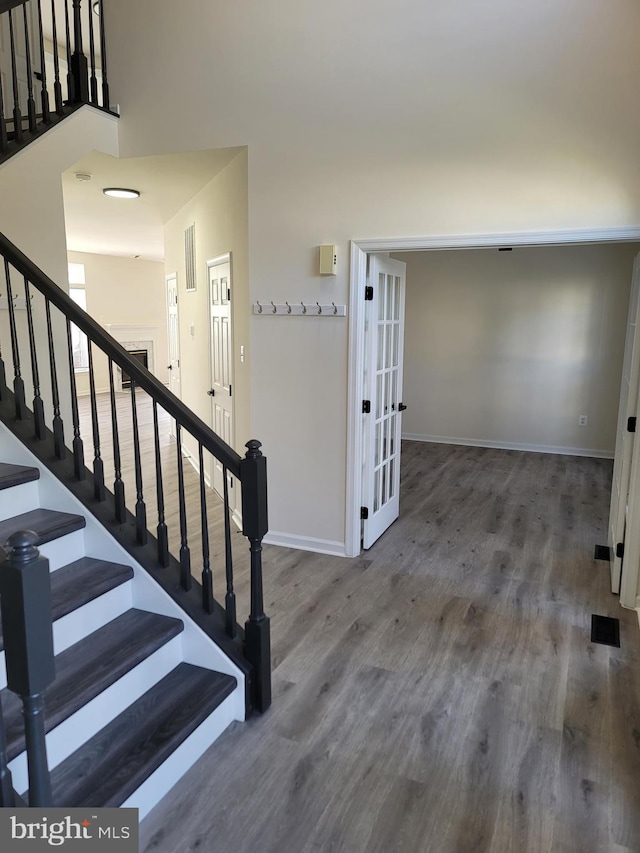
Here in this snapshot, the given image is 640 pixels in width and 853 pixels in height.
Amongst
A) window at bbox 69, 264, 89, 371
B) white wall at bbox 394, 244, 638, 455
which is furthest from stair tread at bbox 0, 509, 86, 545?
window at bbox 69, 264, 89, 371

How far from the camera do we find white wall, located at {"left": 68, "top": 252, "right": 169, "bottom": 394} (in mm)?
10266

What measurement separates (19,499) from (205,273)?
3.37 metres

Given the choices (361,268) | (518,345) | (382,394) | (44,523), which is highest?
(361,268)

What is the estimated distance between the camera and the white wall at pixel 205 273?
13.4 feet

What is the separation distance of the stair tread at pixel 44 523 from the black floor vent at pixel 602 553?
3438mm

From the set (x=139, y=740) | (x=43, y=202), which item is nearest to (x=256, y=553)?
(x=139, y=740)

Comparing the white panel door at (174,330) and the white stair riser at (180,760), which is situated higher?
the white panel door at (174,330)

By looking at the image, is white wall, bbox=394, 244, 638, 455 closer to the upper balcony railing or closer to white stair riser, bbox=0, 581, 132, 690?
the upper balcony railing

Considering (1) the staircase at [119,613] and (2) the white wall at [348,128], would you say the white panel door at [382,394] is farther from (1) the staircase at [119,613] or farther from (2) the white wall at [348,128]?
(1) the staircase at [119,613]

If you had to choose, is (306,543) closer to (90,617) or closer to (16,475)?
(90,617)

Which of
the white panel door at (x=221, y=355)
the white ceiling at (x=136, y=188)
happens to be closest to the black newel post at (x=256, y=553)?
the white panel door at (x=221, y=355)

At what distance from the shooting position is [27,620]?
46.2 inches

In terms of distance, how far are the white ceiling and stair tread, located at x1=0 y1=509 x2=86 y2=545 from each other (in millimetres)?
2712

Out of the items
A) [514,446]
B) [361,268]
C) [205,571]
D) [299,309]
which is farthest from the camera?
[514,446]
